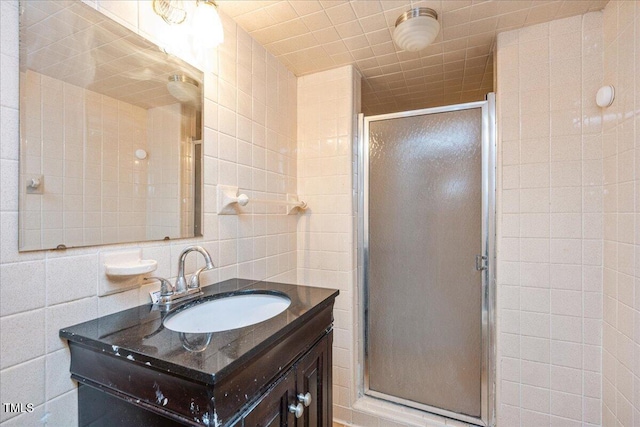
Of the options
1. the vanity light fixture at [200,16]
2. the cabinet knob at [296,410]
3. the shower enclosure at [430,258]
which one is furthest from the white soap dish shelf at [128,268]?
the shower enclosure at [430,258]

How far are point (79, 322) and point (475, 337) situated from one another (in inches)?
67.1

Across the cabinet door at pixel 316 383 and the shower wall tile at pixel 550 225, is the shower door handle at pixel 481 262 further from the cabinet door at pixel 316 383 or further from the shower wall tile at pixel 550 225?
the cabinet door at pixel 316 383

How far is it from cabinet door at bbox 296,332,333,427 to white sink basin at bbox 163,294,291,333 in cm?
18

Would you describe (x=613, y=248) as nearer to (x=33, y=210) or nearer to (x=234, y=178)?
(x=234, y=178)

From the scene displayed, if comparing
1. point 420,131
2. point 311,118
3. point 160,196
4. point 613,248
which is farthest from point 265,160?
point 613,248

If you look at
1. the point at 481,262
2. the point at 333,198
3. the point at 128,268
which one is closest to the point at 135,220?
the point at 128,268

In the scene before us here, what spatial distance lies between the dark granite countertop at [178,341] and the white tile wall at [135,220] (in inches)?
3.0

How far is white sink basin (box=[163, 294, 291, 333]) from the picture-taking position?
0.94 metres

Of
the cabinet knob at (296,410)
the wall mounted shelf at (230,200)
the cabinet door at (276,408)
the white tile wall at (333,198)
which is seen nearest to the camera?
the cabinet door at (276,408)

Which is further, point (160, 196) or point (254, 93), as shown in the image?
point (254, 93)

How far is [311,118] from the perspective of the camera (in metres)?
1.82

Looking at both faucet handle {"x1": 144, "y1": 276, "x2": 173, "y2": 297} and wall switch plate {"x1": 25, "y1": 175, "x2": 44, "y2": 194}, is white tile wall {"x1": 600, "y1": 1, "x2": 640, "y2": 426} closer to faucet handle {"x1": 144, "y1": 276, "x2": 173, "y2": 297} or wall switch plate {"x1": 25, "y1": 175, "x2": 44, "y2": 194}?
faucet handle {"x1": 144, "y1": 276, "x2": 173, "y2": 297}

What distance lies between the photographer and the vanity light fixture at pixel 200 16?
1.00 metres

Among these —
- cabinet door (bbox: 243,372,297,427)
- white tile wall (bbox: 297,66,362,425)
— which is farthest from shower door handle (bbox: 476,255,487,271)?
cabinet door (bbox: 243,372,297,427)
